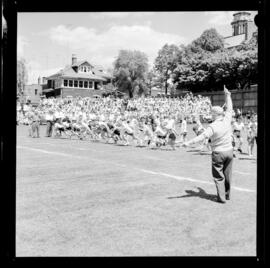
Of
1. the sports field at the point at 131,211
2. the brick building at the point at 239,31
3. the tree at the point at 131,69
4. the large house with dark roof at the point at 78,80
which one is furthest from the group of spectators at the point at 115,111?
the brick building at the point at 239,31

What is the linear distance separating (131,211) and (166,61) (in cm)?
4592

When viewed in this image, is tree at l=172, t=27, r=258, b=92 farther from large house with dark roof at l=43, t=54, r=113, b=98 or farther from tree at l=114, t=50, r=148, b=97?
large house with dark roof at l=43, t=54, r=113, b=98

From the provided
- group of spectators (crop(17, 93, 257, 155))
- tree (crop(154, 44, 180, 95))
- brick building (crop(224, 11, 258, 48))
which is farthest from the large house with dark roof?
brick building (crop(224, 11, 258, 48))

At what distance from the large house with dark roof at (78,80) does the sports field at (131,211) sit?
52.4 metres

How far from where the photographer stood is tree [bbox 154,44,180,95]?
5006 centimetres

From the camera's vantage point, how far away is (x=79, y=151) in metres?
18.3

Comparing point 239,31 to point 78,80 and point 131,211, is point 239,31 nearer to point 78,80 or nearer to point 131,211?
point 78,80

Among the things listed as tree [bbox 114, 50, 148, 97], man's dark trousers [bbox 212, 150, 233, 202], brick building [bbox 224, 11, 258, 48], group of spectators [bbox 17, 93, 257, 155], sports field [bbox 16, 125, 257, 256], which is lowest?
sports field [bbox 16, 125, 257, 256]

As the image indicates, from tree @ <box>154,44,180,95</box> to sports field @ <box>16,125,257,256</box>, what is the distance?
36.3 m

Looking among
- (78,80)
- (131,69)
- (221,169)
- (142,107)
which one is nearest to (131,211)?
(221,169)

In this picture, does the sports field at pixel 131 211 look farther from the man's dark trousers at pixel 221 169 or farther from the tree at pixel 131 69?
the tree at pixel 131 69

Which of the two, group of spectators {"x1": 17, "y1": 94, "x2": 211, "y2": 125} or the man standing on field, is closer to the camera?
the man standing on field

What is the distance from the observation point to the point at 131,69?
4762 centimetres
